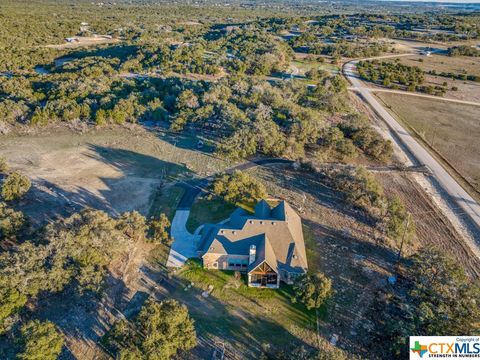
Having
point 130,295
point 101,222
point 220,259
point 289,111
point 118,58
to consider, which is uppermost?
point 118,58

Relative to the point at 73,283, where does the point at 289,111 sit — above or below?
above

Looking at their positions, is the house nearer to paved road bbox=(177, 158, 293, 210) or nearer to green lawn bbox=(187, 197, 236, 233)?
green lawn bbox=(187, 197, 236, 233)

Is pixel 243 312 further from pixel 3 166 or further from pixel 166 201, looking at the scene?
pixel 3 166

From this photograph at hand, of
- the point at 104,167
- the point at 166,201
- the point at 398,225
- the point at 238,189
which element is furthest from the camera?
the point at 104,167

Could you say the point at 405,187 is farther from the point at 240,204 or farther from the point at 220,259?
the point at 220,259

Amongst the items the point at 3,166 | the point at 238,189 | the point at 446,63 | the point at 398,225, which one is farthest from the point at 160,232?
the point at 446,63

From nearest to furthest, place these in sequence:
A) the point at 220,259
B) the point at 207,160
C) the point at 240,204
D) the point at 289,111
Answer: the point at 220,259 < the point at 240,204 < the point at 207,160 < the point at 289,111

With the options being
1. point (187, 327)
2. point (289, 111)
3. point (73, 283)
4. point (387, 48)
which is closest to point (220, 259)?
point (187, 327)

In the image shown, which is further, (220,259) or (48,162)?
(48,162)
